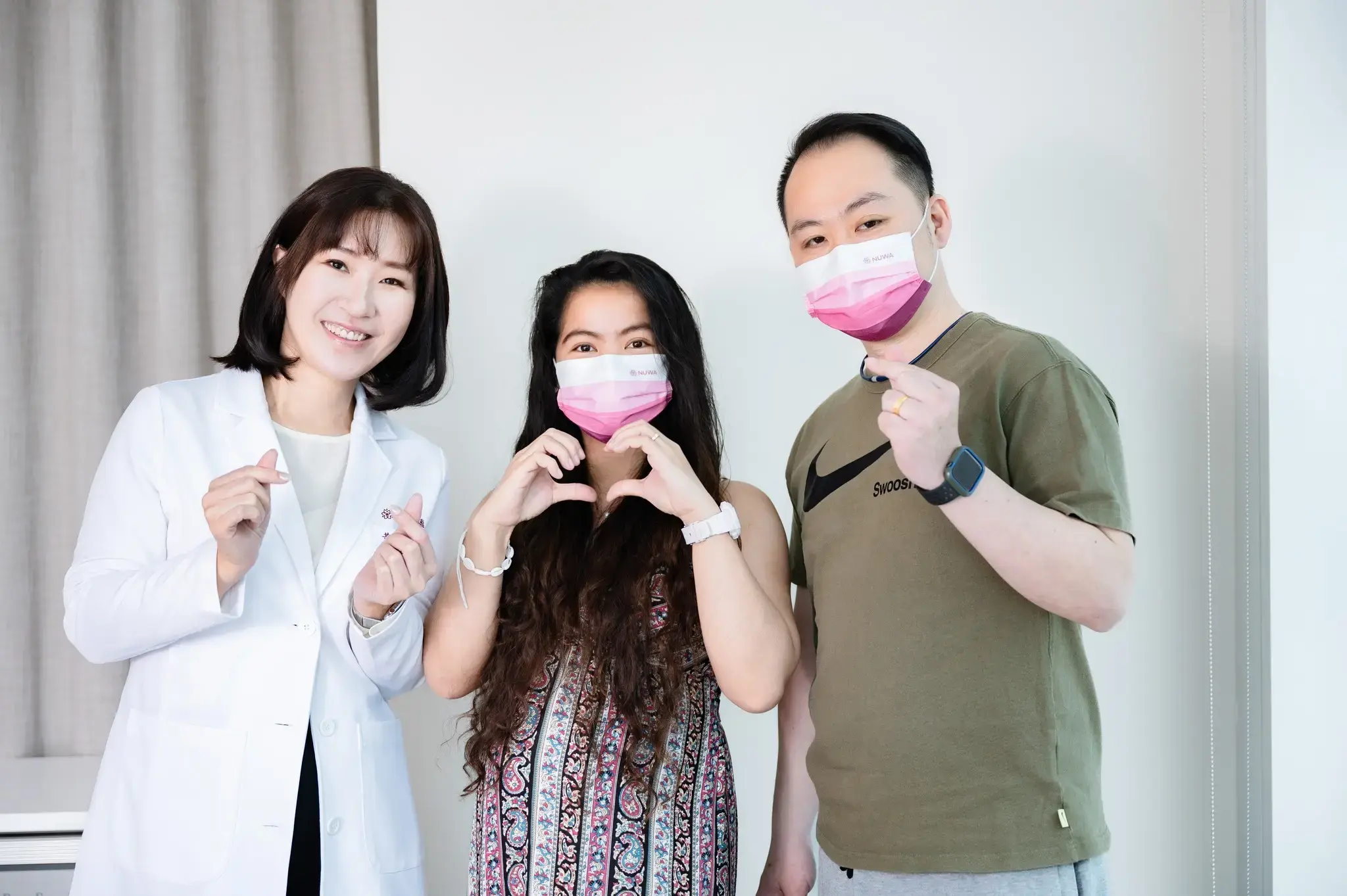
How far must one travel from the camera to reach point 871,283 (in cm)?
144

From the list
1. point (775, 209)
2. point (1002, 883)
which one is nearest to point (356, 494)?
point (1002, 883)

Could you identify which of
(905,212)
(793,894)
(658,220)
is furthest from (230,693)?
(658,220)

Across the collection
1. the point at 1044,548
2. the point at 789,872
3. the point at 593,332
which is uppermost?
the point at 593,332

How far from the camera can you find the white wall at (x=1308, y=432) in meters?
2.04

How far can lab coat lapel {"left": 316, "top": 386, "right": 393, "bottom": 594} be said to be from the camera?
1637 mm

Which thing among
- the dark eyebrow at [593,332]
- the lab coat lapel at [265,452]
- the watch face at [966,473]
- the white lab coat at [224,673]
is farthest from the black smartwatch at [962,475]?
the lab coat lapel at [265,452]

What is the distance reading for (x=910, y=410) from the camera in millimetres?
1214

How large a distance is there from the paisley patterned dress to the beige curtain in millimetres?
1504

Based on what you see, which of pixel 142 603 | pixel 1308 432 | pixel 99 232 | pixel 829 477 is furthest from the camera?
pixel 99 232

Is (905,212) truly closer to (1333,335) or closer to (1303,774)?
(1333,335)

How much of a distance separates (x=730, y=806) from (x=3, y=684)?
6.45ft

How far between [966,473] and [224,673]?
1144 mm

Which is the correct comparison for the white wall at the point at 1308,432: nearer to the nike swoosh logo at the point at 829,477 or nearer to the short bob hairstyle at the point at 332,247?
the nike swoosh logo at the point at 829,477

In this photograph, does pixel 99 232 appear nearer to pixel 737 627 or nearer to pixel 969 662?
pixel 737 627
